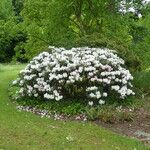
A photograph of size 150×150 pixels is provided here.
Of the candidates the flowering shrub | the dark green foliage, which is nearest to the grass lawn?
the flowering shrub

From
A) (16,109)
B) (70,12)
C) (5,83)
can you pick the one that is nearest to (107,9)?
(70,12)

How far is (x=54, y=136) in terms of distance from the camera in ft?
34.7

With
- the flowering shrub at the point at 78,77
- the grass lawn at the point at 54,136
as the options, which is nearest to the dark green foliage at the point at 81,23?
the flowering shrub at the point at 78,77

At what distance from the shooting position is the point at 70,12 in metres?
19.9

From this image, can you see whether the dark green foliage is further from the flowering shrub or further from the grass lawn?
the grass lawn

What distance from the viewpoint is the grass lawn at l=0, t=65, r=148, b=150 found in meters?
9.95

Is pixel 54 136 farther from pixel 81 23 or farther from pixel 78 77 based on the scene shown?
pixel 81 23

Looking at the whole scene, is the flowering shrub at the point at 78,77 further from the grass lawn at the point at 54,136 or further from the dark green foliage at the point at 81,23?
the dark green foliage at the point at 81,23

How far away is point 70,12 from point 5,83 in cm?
416

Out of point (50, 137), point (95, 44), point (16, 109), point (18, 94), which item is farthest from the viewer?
point (95, 44)

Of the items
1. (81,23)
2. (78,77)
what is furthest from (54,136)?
(81,23)

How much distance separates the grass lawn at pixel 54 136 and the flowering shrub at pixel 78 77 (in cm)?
134

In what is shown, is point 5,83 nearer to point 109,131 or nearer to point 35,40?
point 35,40

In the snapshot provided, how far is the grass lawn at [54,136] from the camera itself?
32.7 feet
